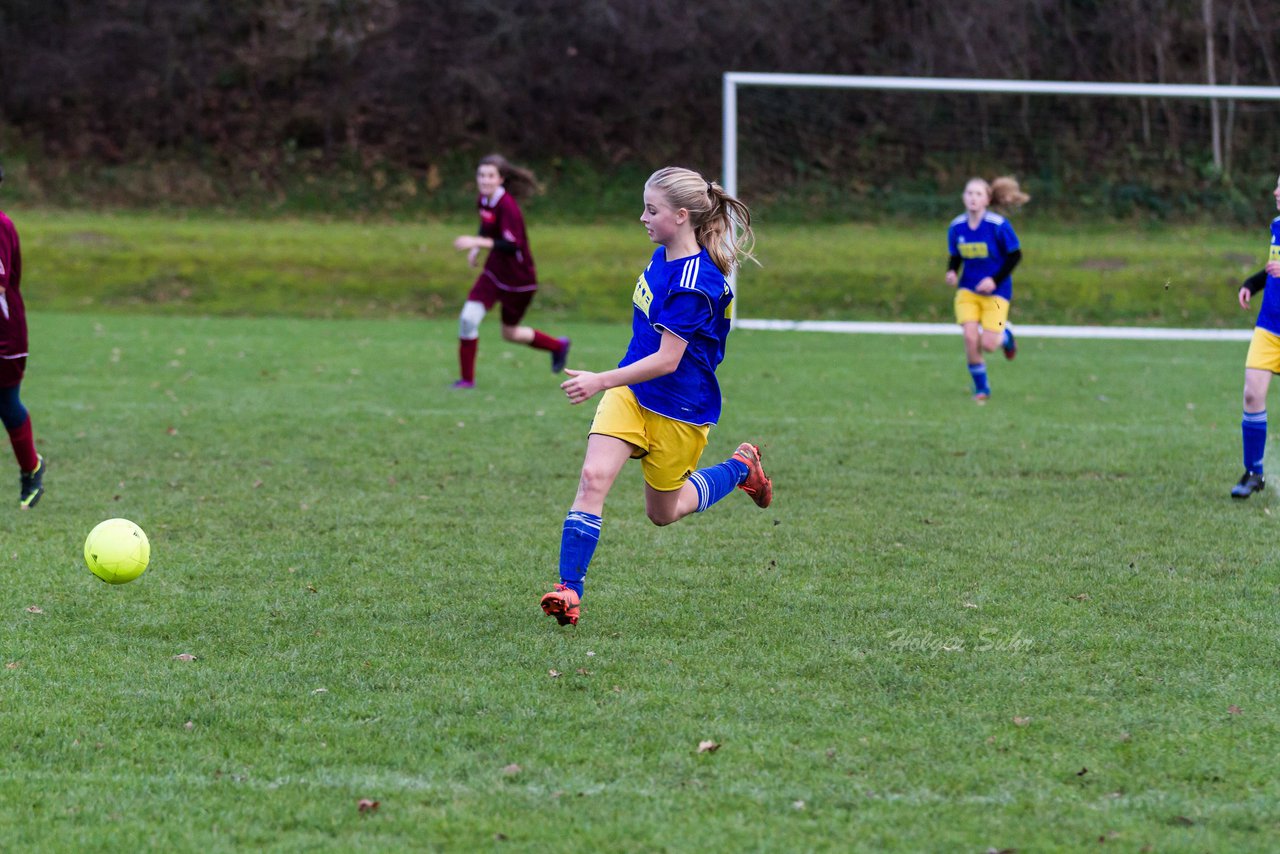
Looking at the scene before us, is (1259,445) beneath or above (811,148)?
beneath

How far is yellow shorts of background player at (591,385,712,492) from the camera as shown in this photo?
5.20 m

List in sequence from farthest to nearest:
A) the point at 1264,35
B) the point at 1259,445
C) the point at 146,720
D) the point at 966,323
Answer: the point at 1264,35 < the point at 966,323 < the point at 1259,445 < the point at 146,720

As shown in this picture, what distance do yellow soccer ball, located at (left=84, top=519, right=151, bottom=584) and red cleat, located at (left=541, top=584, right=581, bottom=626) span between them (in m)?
1.70

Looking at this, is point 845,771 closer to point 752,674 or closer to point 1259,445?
point 752,674

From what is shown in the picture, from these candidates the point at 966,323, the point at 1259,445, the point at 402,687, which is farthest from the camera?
the point at 966,323

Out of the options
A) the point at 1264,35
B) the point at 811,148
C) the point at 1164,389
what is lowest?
the point at 1164,389

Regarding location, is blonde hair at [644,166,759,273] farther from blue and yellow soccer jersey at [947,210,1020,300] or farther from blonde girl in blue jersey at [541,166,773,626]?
blue and yellow soccer jersey at [947,210,1020,300]

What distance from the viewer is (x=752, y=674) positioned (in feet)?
15.0

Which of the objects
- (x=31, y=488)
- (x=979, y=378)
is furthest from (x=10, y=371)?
Result: (x=979, y=378)

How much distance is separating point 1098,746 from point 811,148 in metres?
15.6

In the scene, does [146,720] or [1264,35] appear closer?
[146,720]

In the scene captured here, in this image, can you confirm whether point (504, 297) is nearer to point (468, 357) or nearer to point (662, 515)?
point (468, 357)

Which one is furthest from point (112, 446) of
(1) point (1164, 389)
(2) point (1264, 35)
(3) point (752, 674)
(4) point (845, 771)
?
(2) point (1264, 35)

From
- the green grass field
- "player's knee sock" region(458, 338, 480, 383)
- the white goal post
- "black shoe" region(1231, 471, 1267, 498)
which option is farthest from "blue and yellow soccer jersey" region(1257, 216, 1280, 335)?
the green grass field
